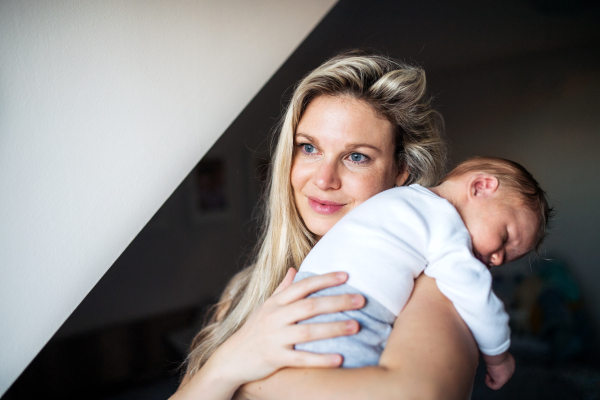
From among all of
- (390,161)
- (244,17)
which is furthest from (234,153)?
(390,161)

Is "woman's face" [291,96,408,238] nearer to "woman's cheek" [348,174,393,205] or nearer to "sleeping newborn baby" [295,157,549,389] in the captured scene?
"woman's cheek" [348,174,393,205]

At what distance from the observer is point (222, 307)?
5.13 feet

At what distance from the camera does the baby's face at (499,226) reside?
3.33 feet

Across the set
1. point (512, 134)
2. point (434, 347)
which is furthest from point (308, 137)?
point (512, 134)

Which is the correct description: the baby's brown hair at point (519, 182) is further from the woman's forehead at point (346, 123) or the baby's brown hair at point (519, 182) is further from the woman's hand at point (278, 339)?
the woman's hand at point (278, 339)

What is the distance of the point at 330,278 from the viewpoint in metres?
0.89

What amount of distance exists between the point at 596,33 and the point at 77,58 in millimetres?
2278

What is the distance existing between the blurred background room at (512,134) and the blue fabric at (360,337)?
31.3 inches

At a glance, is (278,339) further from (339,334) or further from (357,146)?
(357,146)

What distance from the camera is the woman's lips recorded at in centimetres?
132

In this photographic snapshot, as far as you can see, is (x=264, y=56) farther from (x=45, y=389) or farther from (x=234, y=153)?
(x=45, y=389)

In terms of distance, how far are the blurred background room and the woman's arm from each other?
83cm

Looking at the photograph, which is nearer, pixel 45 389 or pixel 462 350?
pixel 462 350

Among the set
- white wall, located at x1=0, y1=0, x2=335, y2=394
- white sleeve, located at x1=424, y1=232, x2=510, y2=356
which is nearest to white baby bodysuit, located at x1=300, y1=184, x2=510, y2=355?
white sleeve, located at x1=424, y1=232, x2=510, y2=356
